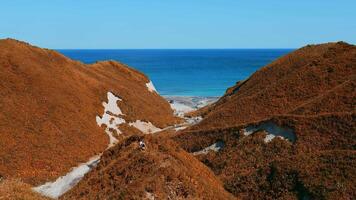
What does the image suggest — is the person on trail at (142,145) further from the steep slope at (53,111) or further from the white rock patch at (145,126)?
the white rock patch at (145,126)

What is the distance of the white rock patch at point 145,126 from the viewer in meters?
57.5

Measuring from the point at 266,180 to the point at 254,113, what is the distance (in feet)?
63.3

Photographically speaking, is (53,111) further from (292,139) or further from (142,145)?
(292,139)

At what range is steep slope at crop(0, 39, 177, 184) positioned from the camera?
39.6 meters

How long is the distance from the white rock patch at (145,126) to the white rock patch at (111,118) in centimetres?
217

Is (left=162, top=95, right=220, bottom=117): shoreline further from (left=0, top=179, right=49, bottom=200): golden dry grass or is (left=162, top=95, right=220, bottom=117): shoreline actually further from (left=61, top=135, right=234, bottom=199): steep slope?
(left=0, top=179, right=49, bottom=200): golden dry grass

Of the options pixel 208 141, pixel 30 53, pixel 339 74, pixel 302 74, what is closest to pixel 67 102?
pixel 30 53

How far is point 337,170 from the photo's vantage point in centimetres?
2792

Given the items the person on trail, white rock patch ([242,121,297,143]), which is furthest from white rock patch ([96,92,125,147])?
the person on trail

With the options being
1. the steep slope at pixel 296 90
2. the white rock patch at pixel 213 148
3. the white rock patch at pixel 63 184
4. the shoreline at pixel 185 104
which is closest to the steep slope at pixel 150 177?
the white rock patch at pixel 63 184

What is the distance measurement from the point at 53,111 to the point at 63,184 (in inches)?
540

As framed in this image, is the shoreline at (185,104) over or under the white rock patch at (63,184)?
under

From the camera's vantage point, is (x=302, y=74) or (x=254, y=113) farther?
(x=302, y=74)

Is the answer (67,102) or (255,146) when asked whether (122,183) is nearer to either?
(255,146)
